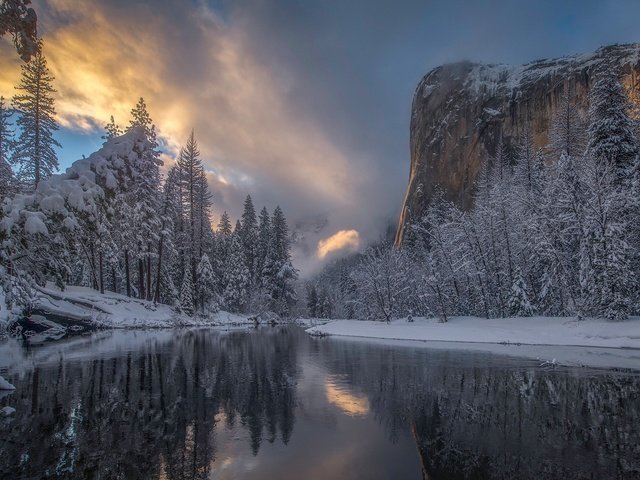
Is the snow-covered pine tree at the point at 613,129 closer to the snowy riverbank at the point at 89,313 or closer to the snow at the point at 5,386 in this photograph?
the snow at the point at 5,386

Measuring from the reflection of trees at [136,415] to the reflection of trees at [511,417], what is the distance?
3.18 m

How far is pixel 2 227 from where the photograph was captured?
10.4m

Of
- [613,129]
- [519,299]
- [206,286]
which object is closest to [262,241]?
[206,286]

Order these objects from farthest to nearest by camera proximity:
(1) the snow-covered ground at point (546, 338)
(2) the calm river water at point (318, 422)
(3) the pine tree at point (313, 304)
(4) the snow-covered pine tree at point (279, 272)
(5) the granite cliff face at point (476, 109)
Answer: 1. (3) the pine tree at point (313, 304)
2. (5) the granite cliff face at point (476, 109)
3. (4) the snow-covered pine tree at point (279, 272)
4. (1) the snow-covered ground at point (546, 338)
5. (2) the calm river water at point (318, 422)

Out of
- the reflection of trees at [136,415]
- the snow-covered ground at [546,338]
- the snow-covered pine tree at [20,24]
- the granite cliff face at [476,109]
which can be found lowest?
the snow-covered ground at [546,338]

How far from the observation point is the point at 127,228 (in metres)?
42.5

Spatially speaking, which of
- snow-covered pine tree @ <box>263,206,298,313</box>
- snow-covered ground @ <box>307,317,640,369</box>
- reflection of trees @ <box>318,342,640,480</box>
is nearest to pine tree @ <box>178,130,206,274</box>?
snow-covered pine tree @ <box>263,206,298,313</box>

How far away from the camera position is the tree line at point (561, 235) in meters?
26.0

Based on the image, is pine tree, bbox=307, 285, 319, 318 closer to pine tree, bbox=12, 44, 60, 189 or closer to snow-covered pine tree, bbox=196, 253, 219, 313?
snow-covered pine tree, bbox=196, 253, 219, 313

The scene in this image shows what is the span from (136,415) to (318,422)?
4.59 m

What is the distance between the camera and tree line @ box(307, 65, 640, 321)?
26.0 metres

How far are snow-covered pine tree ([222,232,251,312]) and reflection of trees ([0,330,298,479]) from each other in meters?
42.4

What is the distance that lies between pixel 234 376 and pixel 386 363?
7.35 metres

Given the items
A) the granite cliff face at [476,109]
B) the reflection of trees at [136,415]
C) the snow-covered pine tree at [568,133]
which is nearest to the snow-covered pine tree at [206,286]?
the reflection of trees at [136,415]
